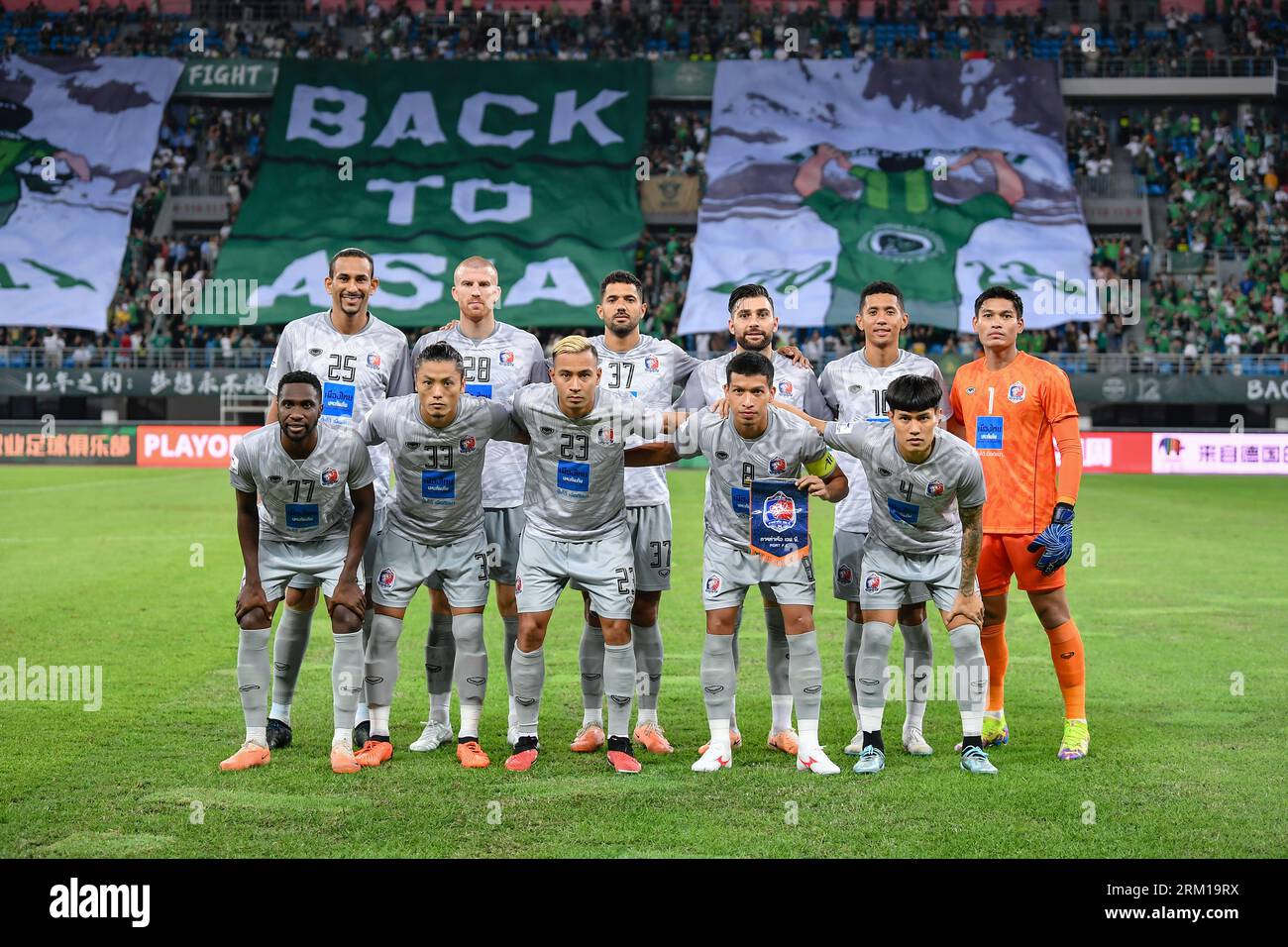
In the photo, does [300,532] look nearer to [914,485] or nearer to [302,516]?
[302,516]

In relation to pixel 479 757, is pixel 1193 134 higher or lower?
higher

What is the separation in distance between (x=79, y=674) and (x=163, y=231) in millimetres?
35340

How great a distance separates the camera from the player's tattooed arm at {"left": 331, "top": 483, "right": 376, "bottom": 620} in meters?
6.84

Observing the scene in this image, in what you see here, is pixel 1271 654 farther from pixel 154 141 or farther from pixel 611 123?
pixel 154 141

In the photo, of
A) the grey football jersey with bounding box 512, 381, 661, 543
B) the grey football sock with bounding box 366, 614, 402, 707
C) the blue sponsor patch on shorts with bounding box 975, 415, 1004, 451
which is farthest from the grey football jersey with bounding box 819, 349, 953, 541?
the grey football sock with bounding box 366, 614, 402, 707

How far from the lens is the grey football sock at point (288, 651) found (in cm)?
727

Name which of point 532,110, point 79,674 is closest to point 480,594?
point 79,674

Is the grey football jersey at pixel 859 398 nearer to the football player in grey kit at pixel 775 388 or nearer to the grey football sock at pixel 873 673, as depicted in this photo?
the football player in grey kit at pixel 775 388

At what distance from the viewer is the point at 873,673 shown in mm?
6809

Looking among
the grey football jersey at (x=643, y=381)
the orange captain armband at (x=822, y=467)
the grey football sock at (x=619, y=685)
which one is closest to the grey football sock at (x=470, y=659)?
the grey football sock at (x=619, y=685)

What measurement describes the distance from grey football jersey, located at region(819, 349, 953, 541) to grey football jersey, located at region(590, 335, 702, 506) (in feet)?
2.90

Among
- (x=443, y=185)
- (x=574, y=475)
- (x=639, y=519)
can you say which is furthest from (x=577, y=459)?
(x=443, y=185)

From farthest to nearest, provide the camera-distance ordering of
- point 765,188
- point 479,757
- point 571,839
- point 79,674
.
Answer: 1. point 765,188
2. point 79,674
3. point 479,757
4. point 571,839

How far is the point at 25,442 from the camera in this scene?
2986 cm
